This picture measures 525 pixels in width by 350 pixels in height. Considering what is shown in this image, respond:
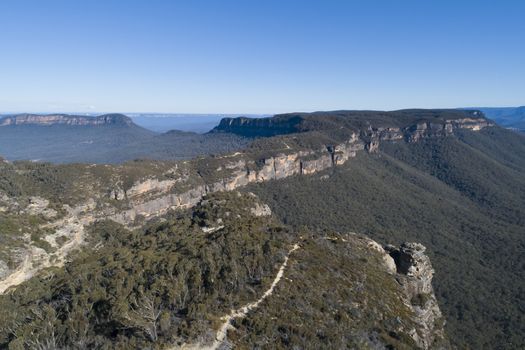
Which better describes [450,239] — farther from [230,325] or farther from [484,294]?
[230,325]

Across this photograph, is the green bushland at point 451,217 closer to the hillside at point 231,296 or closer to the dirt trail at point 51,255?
the hillside at point 231,296

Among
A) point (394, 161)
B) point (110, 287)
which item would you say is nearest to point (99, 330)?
point (110, 287)

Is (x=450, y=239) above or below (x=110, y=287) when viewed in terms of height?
below

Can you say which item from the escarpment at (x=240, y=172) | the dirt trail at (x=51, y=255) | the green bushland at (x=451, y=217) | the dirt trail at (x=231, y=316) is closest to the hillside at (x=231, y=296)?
the dirt trail at (x=231, y=316)

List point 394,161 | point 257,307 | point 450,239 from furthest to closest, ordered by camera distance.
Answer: point 394,161 → point 450,239 → point 257,307

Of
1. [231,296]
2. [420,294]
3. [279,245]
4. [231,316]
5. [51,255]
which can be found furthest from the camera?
[51,255]

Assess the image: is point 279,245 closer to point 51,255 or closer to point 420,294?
point 420,294

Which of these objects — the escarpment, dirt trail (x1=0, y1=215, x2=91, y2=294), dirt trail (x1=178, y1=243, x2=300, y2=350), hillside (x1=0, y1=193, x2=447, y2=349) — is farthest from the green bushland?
dirt trail (x1=0, y1=215, x2=91, y2=294)

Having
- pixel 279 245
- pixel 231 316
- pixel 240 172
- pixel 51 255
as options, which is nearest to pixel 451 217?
pixel 240 172
